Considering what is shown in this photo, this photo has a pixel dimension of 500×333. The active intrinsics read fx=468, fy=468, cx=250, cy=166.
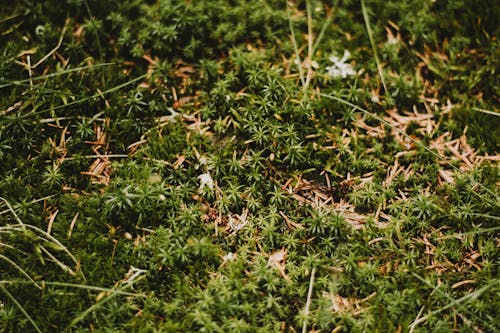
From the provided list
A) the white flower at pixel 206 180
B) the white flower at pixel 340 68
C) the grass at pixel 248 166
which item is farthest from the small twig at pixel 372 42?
the white flower at pixel 206 180

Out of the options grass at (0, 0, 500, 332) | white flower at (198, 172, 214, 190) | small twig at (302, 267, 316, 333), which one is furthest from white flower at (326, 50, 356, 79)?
small twig at (302, 267, 316, 333)

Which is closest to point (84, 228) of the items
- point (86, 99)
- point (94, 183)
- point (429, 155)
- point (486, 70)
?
point (94, 183)

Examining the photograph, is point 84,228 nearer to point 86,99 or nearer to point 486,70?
point 86,99

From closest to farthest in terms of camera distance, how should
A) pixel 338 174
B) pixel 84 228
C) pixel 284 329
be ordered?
pixel 284 329 → pixel 84 228 → pixel 338 174

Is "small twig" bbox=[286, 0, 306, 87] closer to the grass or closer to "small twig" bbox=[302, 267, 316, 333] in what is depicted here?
the grass

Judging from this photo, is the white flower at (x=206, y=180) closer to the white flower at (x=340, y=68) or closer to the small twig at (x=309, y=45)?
the small twig at (x=309, y=45)

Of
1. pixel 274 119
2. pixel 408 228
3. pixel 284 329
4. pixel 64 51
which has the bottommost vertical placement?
pixel 284 329

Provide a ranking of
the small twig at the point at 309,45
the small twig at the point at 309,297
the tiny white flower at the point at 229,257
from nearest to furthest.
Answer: the small twig at the point at 309,297
the tiny white flower at the point at 229,257
the small twig at the point at 309,45
